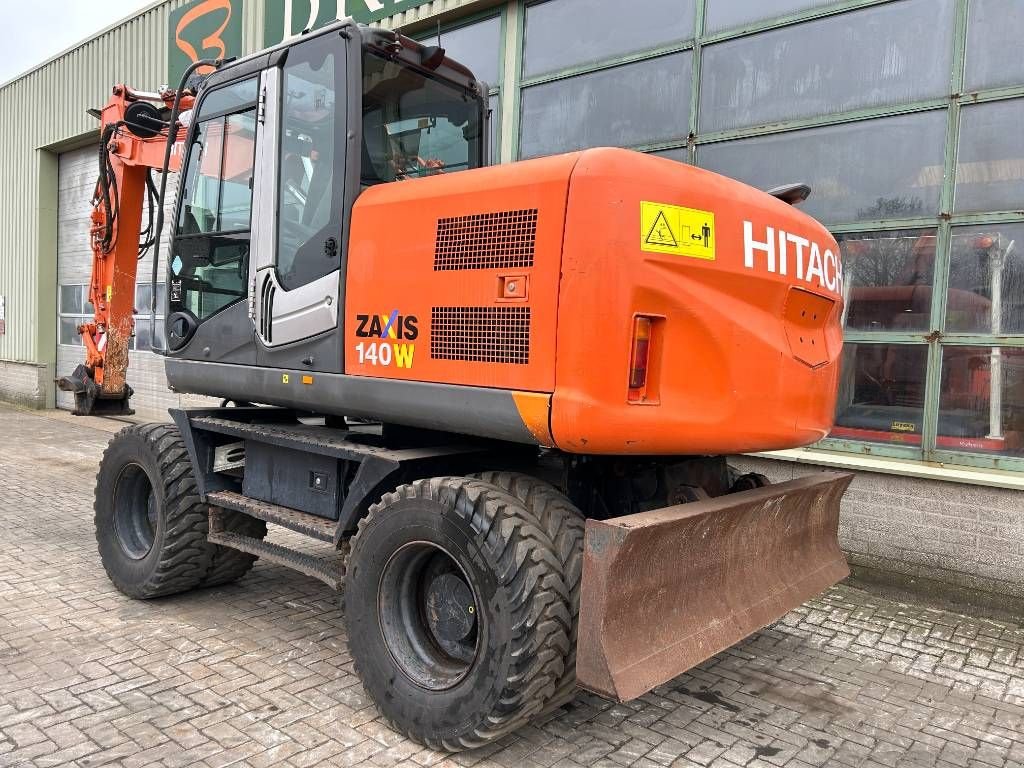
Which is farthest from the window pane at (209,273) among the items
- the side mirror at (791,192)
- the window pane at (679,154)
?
the window pane at (679,154)

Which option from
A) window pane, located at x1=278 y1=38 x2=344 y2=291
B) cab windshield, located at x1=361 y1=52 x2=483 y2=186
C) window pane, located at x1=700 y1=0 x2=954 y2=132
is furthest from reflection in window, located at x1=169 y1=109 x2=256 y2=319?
window pane, located at x1=700 y1=0 x2=954 y2=132

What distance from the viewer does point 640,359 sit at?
297 centimetres

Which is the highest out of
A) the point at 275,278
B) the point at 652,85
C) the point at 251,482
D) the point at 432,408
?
the point at 652,85

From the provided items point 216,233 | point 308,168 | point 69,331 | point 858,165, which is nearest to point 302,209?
point 308,168

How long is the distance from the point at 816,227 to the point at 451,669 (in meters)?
2.72

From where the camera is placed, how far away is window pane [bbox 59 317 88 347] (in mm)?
15664

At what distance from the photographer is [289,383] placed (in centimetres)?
404

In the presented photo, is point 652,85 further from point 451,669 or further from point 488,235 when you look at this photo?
point 451,669

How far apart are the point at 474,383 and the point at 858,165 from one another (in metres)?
4.38

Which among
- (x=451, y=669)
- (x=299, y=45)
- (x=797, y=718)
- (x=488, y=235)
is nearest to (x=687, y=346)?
(x=488, y=235)

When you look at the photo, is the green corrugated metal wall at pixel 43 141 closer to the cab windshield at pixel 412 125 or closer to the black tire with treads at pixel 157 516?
the black tire with treads at pixel 157 516

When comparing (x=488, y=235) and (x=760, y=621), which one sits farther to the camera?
(x=760, y=621)

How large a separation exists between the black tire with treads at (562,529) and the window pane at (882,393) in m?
3.74

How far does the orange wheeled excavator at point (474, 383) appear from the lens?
9.67 feet
